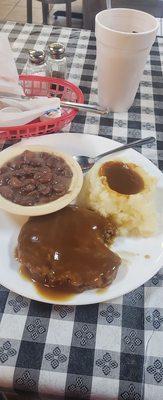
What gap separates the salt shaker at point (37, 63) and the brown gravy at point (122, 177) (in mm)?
528

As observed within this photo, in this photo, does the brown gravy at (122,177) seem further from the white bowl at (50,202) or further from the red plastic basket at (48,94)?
the red plastic basket at (48,94)

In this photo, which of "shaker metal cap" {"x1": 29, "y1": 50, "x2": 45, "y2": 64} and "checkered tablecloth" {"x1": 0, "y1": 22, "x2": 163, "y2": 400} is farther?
"shaker metal cap" {"x1": 29, "y1": 50, "x2": 45, "y2": 64}

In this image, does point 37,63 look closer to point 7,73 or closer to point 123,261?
point 7,73

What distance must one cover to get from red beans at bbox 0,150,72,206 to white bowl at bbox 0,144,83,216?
12 millimetres

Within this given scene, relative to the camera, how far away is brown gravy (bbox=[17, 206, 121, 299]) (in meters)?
0.70

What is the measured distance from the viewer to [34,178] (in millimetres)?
876

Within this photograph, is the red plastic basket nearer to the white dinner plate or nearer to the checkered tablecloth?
the white dinner plate

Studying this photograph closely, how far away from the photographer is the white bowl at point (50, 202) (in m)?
0.82

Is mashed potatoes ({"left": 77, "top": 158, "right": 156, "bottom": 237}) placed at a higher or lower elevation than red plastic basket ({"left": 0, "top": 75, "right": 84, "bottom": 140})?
lower

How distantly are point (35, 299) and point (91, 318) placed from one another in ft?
0.39

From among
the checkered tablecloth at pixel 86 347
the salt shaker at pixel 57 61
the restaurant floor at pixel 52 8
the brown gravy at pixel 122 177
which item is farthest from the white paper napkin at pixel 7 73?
the restaurant floor at pixel 52 8

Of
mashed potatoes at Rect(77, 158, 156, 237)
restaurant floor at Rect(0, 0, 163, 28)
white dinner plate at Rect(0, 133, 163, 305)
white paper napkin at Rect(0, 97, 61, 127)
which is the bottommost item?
white dinner plate at Rect(0, 133, 163, 305)

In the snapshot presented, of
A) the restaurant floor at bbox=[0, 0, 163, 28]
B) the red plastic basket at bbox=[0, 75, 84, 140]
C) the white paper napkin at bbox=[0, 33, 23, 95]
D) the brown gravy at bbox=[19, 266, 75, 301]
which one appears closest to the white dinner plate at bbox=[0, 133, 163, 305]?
the brown gravy at bbox=[19, 266, 75, 301]

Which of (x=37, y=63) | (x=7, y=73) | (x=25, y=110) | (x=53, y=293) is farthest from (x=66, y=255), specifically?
(x=37, y=63)
